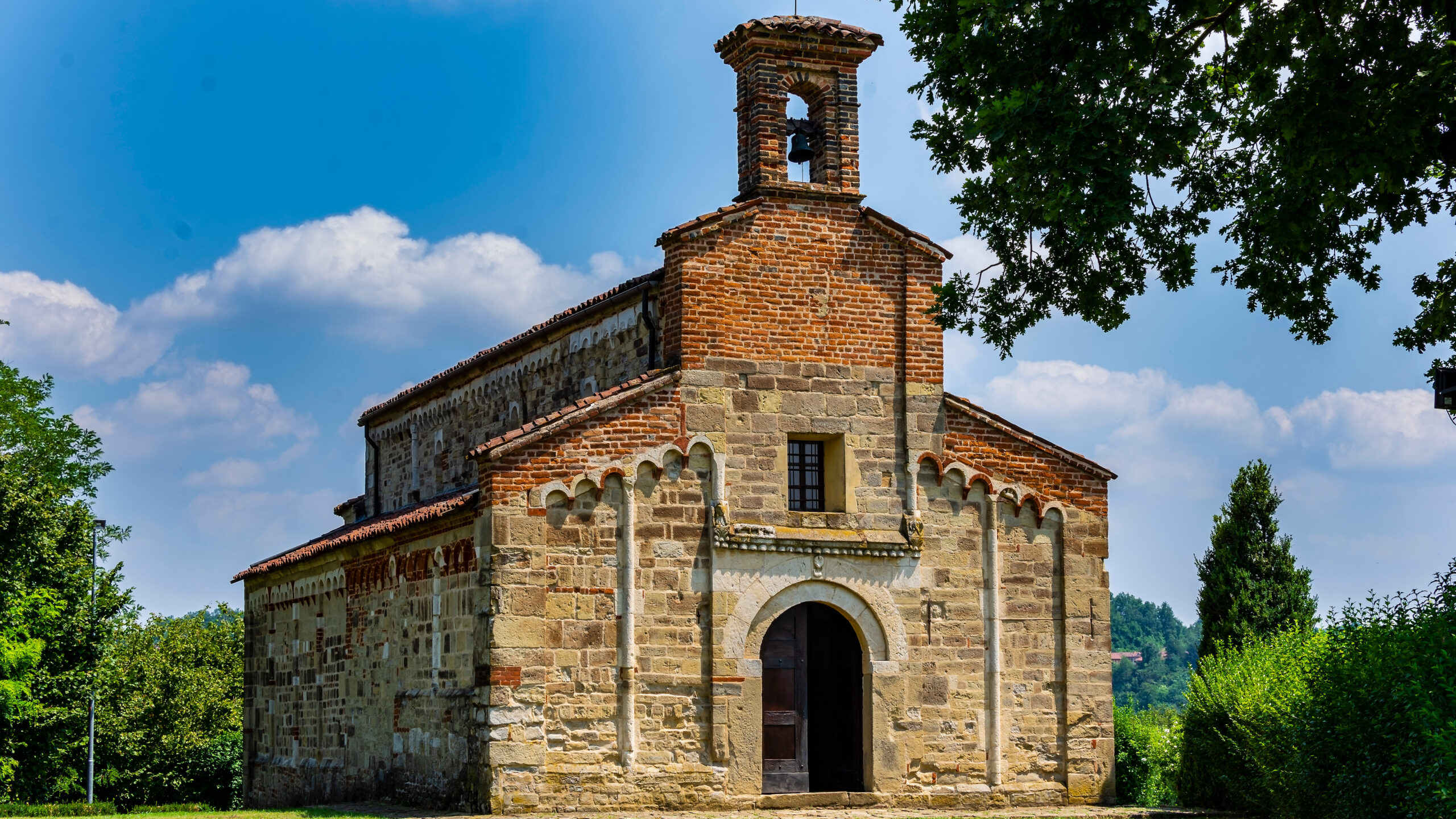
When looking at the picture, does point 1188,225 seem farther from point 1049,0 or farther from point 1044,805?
point 1044,805

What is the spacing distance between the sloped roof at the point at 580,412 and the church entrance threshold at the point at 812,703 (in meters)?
3.74

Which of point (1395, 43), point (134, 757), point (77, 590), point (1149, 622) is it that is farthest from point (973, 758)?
point (1149, 622)

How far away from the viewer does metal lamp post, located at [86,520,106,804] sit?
107 feet

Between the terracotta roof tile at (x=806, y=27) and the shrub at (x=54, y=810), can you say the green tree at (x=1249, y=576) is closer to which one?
the terracotta roof tile at (x=806, y=27)

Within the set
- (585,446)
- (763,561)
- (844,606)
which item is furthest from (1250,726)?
(585,446)

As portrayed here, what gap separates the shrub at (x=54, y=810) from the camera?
27.1 meters

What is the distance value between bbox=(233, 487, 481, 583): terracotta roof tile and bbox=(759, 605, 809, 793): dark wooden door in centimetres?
470

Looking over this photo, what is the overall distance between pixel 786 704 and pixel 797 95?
8.91 metres

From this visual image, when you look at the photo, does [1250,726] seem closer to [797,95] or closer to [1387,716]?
[1387,716]

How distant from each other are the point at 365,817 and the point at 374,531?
488cm

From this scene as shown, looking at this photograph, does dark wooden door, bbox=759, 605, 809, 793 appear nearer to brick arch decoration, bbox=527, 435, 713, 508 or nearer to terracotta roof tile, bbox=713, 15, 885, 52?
brick arch decoration, bbox=527, 435, 713, 508

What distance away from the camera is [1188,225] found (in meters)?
17.2

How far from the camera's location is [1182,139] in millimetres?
14789

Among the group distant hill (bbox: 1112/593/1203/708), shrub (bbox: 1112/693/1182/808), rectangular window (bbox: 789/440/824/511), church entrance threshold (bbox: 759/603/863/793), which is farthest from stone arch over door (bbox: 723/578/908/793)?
Result: distant hill (bbox: 1112/593/1203/708)
